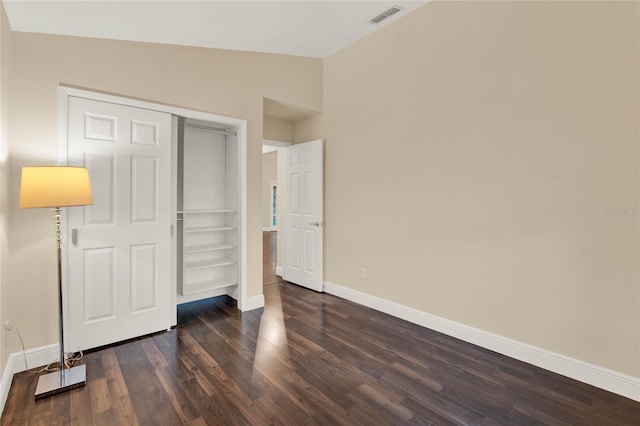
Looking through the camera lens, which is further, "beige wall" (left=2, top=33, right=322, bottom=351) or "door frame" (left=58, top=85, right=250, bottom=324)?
"door frame" (left=58, top=85, right=250, bottom=324)

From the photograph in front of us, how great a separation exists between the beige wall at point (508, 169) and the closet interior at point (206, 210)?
5.32ft

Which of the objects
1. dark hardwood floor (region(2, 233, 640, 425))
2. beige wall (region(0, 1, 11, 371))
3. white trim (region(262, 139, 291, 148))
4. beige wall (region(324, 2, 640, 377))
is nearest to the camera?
dark hardwood floor (region(2, 233, 640, 425))

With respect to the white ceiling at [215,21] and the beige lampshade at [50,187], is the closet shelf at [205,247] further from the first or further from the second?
the white ceiling at [215,21]

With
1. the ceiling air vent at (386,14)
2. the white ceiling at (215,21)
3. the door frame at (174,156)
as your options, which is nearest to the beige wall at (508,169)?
the ceiling air vent at (386,14)

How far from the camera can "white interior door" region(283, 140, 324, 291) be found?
440 centimetres

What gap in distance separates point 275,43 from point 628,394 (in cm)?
431

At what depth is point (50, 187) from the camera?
6.48 feet

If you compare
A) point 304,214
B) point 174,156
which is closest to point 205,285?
point 174,156

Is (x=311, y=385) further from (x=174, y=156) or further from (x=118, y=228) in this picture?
(x=174, y=156)

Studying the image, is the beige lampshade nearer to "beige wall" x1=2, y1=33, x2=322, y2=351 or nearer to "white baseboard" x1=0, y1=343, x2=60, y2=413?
"beige wall" x1=2, y1=33, x2=322, y2=351

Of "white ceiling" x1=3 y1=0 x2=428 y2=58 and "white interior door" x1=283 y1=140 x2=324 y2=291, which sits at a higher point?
"white ceiling" x1=3 y1=0 x2=428 y2=58

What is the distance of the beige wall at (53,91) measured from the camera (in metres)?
2.32

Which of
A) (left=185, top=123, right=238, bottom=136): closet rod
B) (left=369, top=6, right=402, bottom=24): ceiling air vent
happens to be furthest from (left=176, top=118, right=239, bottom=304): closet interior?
(left=369, top=6, right=402, bottom=24): ceiling air vent

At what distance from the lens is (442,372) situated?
2.37 metres
